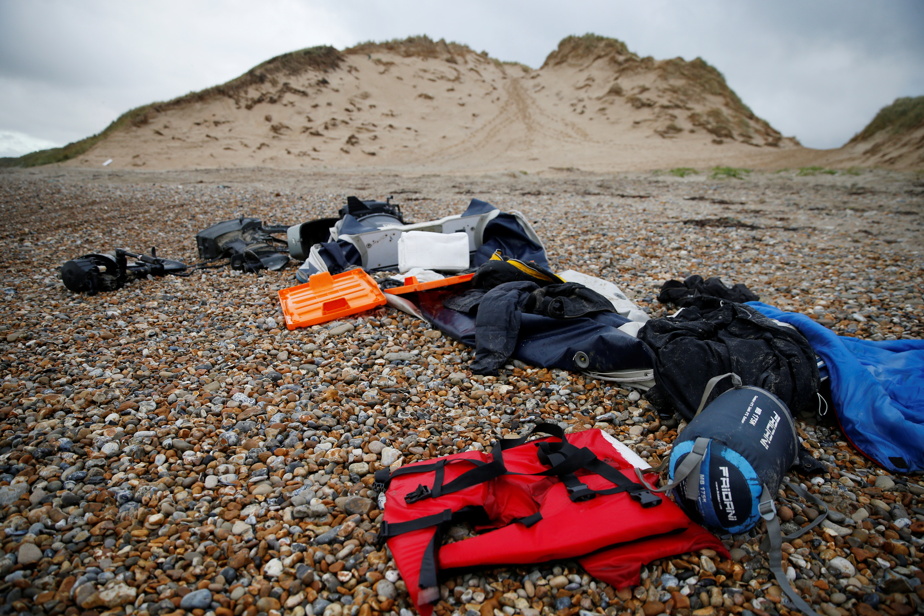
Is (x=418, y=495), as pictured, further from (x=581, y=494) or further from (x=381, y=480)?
(x=581, y=494)

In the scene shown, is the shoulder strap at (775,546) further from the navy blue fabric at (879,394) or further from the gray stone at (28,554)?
the gray stone at (28,554)

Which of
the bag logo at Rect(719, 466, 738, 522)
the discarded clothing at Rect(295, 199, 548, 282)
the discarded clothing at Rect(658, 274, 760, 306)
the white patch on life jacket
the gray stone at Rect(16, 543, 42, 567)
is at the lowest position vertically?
the gray stone at Rect(16, 543, 42, 567)

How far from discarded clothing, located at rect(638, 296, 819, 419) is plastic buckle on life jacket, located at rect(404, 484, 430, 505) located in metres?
1.83

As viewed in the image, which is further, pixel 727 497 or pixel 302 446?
pixel 302 446

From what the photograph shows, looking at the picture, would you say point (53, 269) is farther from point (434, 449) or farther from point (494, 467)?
point (494, 467)

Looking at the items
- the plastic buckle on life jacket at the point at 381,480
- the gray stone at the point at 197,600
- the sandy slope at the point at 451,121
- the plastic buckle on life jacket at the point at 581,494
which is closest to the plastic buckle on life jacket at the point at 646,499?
the plastic buckle on life jacket at the point at 581,494

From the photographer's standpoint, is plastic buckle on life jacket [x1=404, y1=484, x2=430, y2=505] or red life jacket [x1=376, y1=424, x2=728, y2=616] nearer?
red life jacket [x1=376, y1=424, x2=728, y2=616]

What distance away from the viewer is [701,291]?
5.13 meters

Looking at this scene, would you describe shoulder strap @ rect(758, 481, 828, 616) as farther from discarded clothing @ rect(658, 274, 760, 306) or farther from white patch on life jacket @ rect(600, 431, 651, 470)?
discarded clothing @ rect(658, 274, 760, 306)

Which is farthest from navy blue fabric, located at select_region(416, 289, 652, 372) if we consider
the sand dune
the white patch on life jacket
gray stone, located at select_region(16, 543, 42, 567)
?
the sand dune

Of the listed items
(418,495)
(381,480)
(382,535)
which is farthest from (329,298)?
(382,535)

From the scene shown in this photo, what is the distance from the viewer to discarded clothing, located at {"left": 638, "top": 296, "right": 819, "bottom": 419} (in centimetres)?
316

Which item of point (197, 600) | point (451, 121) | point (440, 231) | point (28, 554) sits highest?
point (451, 121)

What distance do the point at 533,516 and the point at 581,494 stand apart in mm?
280
